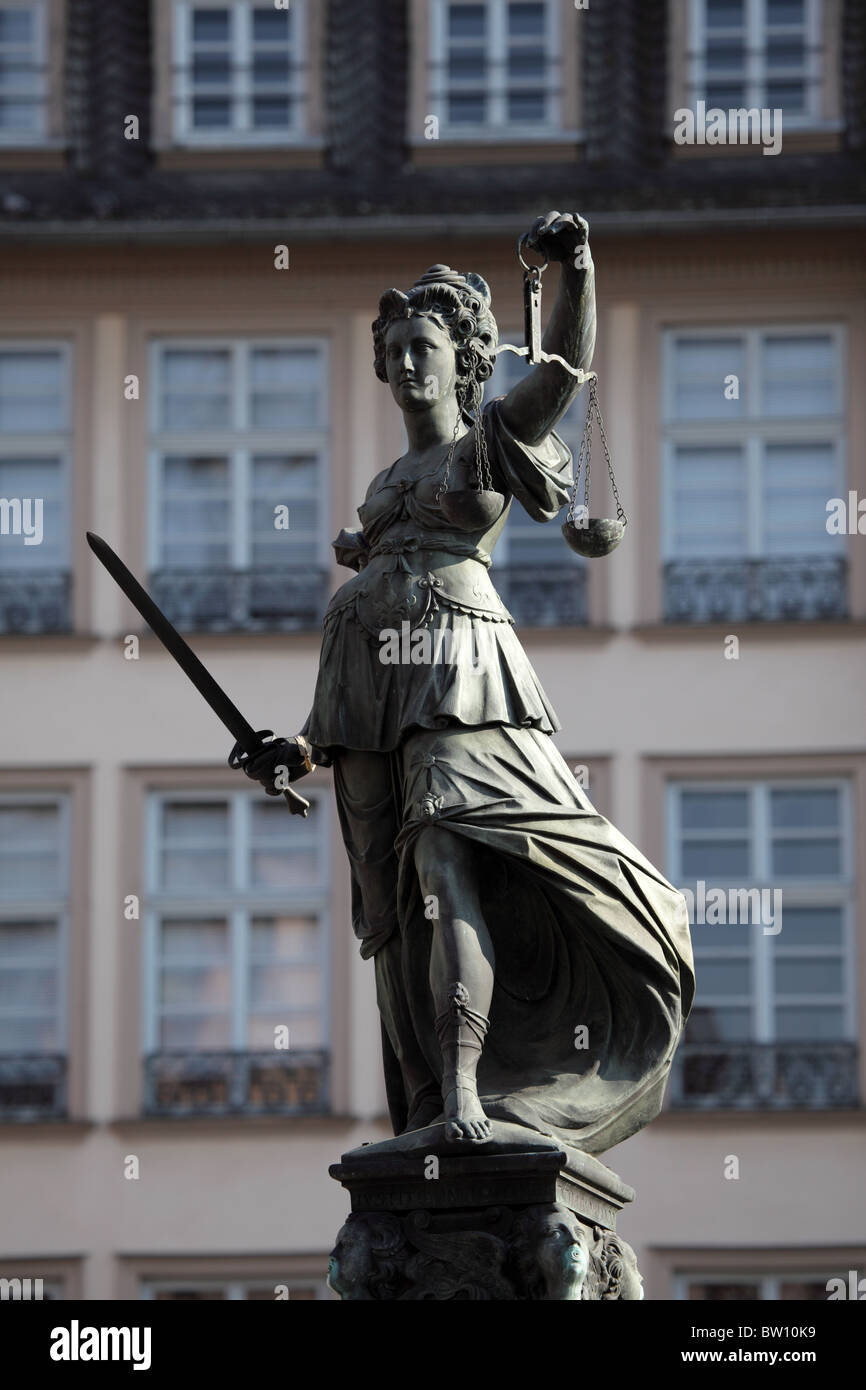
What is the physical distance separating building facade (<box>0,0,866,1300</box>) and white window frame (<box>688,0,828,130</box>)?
43 mm

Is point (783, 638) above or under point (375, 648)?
above

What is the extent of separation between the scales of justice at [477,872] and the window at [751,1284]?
1626 cm

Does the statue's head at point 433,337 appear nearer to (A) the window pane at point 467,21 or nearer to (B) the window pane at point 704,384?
(B) the window pane at point 704,384

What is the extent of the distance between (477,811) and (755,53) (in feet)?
64.7

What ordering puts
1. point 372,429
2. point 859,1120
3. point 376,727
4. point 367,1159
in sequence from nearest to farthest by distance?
point 367,1159
point 376,727
point 859,1120
point 372,429

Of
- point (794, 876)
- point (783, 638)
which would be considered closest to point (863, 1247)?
point (794, 876)

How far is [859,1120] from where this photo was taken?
79.8ft

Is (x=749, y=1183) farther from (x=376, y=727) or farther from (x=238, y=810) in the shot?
(x=376, y=727)

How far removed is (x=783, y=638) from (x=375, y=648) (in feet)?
57.4

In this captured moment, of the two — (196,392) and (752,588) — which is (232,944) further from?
(752,588)

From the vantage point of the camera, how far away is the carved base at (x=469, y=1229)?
751 centimetres

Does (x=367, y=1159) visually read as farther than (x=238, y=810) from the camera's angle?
No

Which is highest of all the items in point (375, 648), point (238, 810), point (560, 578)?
point (560, 578)

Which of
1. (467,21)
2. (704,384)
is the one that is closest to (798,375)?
(704,384)
